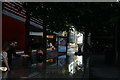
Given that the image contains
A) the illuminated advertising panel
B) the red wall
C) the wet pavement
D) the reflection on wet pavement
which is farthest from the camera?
the red wall

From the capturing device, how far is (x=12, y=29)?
22.6 m

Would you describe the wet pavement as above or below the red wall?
below

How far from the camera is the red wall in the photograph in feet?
66.3

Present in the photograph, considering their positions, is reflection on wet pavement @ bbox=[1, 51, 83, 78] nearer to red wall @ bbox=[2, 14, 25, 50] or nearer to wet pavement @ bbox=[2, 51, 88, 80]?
wet pavement @ bbox=[2, 51, 88, 80]

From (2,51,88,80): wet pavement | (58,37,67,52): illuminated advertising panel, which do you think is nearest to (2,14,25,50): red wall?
(58,37,67,52): illuminated advertising panel

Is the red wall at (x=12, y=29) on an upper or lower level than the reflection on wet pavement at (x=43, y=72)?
upper

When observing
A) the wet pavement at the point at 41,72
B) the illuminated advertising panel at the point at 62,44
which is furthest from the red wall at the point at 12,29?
the wet pavement at the point at 41,72

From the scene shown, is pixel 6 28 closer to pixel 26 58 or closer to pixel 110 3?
pixel 26 58

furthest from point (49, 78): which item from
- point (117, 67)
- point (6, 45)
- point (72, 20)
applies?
point (72, 20)

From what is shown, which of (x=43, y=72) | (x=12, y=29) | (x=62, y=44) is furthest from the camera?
(x=12, y=29)

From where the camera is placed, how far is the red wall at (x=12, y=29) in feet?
66.3

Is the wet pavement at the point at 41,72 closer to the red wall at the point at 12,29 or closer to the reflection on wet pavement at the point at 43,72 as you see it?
the reflection on wet pavement at the point at 43,72

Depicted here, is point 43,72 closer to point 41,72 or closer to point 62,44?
point 41,72

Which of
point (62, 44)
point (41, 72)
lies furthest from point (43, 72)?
point (62, 44)
